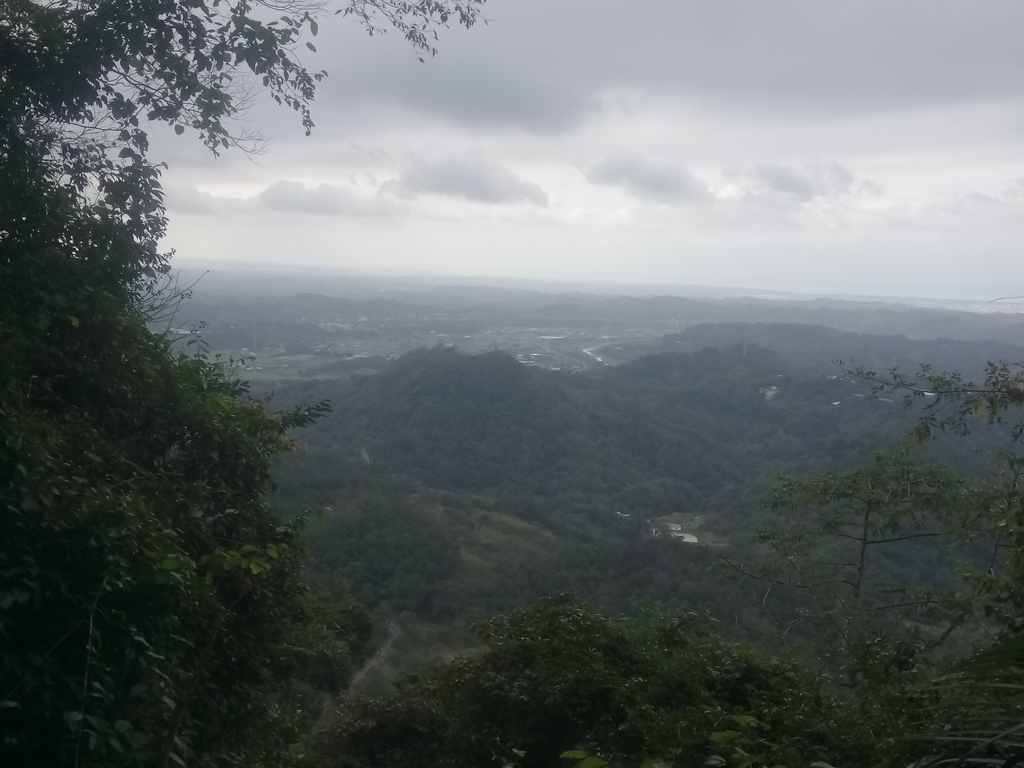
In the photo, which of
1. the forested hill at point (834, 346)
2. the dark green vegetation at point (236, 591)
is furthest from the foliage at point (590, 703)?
the forested hill at point (834, 346)

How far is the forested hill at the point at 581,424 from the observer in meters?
35.2

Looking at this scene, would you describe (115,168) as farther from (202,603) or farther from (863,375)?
(863,375)

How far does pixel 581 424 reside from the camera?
41750mm

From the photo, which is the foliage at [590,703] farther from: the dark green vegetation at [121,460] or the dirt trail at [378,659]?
the dirt trail at [378,659]

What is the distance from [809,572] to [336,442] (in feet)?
109

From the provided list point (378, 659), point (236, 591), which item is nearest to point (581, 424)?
point (378, 659)

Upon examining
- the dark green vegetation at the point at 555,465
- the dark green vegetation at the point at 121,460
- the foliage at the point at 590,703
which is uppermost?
the dark green vegetation at the point at 121,460

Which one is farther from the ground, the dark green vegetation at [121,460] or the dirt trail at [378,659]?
the dark green vegetation at [121,460]

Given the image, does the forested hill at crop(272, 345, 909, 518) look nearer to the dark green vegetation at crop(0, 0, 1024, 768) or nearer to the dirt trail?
the dirt trail

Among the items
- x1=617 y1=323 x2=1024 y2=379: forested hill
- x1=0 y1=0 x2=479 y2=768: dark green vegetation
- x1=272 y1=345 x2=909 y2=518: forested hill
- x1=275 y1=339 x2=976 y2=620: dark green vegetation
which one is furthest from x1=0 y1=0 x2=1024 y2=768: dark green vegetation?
x1=272 y1=345 x2=909 y2=518: forested hill

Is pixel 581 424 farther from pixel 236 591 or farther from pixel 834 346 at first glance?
pixel 236 591

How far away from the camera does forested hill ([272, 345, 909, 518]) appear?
3519cm

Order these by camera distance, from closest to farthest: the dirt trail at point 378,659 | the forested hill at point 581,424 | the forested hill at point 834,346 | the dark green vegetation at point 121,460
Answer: the dark green vegetation at point 121,460 < the dirt trail at point 378,659 < the forested hill at point 834,346 < the forested hill at point 581,424

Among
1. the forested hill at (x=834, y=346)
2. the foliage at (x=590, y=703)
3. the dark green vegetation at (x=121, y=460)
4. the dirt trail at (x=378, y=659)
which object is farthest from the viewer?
the forested hill at (x=834, y=346)
